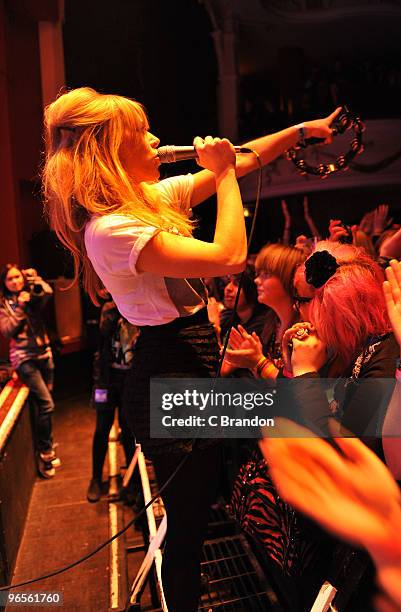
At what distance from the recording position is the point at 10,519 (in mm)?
2145

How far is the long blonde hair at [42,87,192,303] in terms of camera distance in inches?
38.9

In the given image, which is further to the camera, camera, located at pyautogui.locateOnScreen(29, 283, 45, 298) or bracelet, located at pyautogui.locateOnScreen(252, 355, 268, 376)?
camera, located at pyautogui.locateOnScreen(29, 283, 45, 298)

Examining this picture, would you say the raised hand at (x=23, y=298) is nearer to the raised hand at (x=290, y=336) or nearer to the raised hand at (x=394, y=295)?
the raised hand at (x=290, y=336)

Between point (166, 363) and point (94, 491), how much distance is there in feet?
6.15

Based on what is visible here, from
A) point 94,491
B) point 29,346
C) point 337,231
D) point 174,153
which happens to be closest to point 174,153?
point 174,153

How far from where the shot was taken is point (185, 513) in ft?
3.64

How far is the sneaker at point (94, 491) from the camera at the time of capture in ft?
8.63

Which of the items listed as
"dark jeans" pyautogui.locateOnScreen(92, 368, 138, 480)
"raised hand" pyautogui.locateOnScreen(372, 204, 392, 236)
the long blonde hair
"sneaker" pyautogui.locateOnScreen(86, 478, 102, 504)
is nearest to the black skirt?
the long blonde hair

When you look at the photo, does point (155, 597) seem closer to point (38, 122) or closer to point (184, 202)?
point (184, 202)

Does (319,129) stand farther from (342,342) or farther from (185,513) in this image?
(185,513)

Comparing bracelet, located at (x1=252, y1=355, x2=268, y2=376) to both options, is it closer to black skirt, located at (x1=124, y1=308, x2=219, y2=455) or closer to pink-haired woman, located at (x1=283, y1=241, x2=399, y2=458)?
pink-haired woman, located at (x1=283, y1=241, x2=399, y2=458)

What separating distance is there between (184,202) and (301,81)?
8.72 metres

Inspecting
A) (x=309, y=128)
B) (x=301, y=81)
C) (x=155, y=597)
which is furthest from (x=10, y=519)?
(x=301, y=81)

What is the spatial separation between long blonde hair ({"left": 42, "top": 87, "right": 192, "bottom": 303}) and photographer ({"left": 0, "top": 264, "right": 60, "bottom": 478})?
2.17 meters
